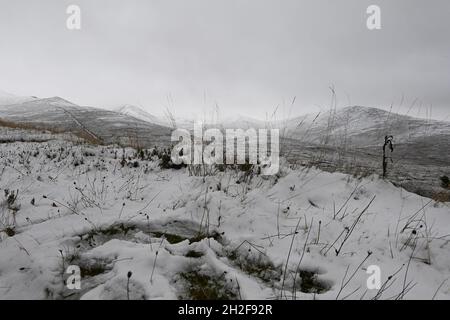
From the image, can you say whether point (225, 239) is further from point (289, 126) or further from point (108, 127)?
point (108, 127)

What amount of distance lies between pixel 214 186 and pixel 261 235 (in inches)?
55.8

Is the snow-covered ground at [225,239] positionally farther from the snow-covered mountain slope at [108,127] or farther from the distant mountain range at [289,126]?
the snow-covered mountain slope at [108,127]

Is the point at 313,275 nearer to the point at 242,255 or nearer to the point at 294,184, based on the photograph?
the point at 242,255

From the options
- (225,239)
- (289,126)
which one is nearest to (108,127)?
(289,126)

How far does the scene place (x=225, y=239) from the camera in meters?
2.84

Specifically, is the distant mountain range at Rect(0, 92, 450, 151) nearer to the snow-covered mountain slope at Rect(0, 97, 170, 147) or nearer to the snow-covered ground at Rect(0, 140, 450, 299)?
the snow-covered mountain slope at Rect(0, 97, 170, 147)

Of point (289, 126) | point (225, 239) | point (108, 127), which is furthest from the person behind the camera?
point (289, 126)

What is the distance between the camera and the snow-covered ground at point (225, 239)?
83.0 inches

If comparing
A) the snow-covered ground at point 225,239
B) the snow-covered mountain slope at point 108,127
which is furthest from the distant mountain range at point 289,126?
the snow-covered ground at point 225,239

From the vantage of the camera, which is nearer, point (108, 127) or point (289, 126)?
point (108, 127)

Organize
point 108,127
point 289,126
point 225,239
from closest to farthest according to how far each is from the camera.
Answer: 1. point 225,239
2. point 108,127
3. point 289,126

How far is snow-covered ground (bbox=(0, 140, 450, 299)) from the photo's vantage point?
2.11m

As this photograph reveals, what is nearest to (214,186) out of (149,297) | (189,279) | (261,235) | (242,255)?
(261,235)

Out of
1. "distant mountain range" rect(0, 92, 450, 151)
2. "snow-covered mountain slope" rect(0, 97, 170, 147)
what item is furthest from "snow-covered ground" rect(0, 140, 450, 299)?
A: "snow-covered mountain slope" rect(0, 97, 170, 147)
